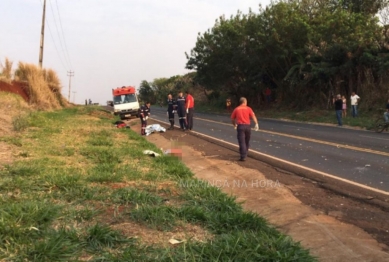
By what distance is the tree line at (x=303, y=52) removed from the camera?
91.8 feet

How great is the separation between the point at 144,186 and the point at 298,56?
29.6 metres

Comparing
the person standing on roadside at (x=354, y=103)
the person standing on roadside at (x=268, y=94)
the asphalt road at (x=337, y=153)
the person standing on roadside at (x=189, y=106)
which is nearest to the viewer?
the asphalt road at (x=337, y=153)

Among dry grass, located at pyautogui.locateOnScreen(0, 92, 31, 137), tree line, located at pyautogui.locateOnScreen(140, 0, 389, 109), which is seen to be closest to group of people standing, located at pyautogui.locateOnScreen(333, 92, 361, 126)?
tree line, located at pyautogui.locateOnScreen(140, 0, 389, 109)

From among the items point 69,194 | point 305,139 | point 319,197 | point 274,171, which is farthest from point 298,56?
point 69,194

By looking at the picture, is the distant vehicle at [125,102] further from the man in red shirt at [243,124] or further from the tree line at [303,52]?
the man in red shirt at [243,124]

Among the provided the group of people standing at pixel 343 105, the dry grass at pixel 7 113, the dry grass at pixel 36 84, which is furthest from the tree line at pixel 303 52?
the dry grass at pixel 7 113

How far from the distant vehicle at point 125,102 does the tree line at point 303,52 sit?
11789 millimetres

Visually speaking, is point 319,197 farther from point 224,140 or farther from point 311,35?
point 311,35

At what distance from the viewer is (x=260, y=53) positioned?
122 ft

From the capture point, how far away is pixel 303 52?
111 feet

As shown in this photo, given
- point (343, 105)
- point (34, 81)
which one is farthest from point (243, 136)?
point (34, 81)

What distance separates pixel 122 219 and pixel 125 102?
27.5 m

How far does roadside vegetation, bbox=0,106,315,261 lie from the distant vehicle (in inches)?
926

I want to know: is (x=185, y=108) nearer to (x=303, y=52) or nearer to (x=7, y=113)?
(x=7, y=113)
